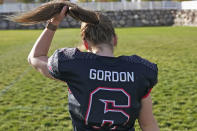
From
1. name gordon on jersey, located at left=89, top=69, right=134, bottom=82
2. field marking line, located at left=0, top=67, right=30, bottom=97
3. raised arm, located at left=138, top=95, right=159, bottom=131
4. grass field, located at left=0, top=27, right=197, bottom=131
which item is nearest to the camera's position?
name gordon on jersey, located at left=89, top=69, right=134, bottom=82

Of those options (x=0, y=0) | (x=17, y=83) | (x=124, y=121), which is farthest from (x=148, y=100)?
(x=0, y=0)

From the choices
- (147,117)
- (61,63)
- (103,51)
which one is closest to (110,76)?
(103,51)

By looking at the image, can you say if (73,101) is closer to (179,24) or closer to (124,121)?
(124,121)

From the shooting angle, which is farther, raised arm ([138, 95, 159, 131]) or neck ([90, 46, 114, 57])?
raised arm ([138, 95, 159, 131])

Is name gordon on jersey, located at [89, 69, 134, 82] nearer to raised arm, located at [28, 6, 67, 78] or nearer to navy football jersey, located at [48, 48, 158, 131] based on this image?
navy football jersey, located at [48, 48, 158, 131]

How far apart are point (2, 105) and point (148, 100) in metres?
4.13

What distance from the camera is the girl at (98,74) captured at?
181 cm

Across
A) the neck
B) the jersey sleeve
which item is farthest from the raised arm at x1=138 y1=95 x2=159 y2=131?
the jersey sleeve

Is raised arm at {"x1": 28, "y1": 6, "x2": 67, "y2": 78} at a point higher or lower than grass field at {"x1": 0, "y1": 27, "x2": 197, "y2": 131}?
higher

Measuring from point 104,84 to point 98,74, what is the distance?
7 centimetres

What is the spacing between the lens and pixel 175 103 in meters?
5.53

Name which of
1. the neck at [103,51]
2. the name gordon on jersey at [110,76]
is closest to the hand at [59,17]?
the neck at [103,51]

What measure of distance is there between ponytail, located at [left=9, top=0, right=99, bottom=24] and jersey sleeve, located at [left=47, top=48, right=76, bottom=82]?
0.70ft

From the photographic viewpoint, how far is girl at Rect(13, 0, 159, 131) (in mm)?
1806
